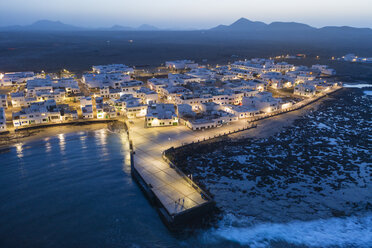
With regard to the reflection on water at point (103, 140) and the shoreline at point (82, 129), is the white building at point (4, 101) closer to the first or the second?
the shoreline at point (82, 129)

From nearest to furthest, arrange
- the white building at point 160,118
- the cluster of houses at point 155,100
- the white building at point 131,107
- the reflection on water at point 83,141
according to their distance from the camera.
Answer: the reflection on water at point 83,141
the white building at point 160,118
the cluster of houses at point 155,100
the white building at point 131,107

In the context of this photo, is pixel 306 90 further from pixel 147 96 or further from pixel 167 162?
pixel 167 162

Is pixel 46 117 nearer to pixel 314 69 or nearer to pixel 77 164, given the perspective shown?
pixel 77 164

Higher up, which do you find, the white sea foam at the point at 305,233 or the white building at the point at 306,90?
the white building at the point at 306,90

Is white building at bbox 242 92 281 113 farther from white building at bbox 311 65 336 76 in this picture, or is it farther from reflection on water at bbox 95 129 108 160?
white building at bbox 311 65 336 76

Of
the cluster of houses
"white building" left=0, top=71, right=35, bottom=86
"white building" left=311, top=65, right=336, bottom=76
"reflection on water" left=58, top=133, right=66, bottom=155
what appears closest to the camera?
"reflection on water" left=58, top=133, right=66, bottom=155

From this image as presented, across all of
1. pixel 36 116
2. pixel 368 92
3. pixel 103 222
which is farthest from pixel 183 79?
pixel 103 222

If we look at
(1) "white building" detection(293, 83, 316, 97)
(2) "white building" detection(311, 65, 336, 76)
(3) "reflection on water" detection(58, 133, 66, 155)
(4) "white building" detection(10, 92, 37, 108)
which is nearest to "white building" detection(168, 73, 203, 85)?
(1) "white building" detection(293, 83, 316, 97)

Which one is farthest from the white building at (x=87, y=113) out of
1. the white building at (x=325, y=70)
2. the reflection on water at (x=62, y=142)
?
the white building at (x=325, y=70)
